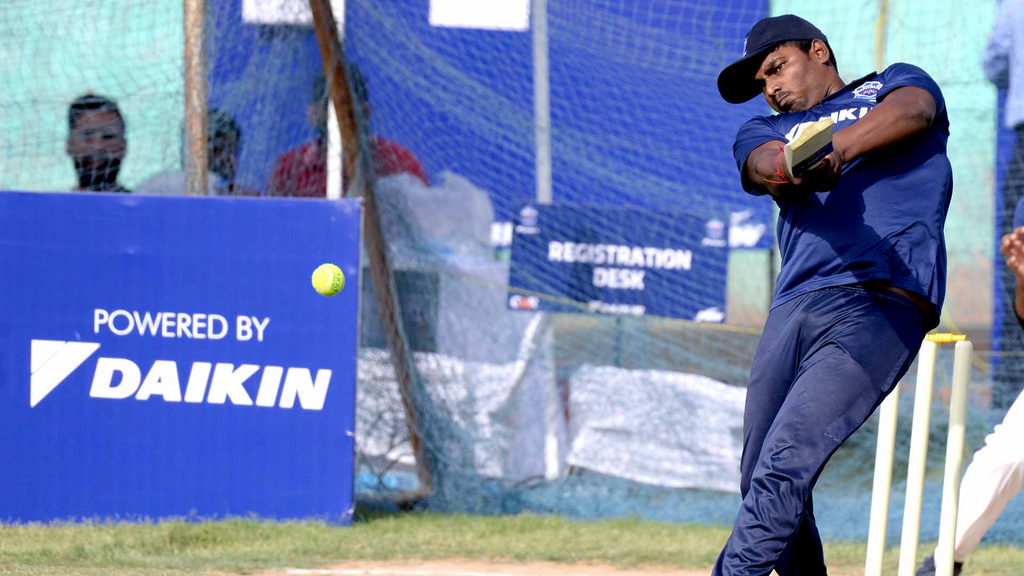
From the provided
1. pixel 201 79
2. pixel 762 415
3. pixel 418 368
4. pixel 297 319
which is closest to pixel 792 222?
pixel 762 415

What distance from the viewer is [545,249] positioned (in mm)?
6918

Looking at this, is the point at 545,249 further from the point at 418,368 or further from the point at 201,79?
the point at 201,79

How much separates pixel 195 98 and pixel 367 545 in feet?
8.42

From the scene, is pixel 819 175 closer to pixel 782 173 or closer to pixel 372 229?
pixel 782 173

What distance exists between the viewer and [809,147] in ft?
8.84

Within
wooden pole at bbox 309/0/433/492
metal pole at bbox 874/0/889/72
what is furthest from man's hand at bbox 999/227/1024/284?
wooden pole at bbox 309/0/433/492

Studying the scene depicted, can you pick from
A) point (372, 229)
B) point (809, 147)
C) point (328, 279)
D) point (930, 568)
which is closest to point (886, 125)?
point (809, 147)

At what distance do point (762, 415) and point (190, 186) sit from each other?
390 centimetres

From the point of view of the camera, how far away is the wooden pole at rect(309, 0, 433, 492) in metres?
6.34

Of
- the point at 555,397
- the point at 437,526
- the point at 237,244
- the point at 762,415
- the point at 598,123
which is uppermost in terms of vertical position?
the point at 598,123

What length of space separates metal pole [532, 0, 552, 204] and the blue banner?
0.24 meters

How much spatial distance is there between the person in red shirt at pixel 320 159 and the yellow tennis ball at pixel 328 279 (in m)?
1.32

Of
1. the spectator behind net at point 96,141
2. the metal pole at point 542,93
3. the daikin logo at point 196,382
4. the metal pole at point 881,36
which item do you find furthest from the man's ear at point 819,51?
the spectator behind net at point 96,141

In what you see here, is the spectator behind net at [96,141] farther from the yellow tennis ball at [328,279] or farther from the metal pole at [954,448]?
the metal pole at [954,448]
